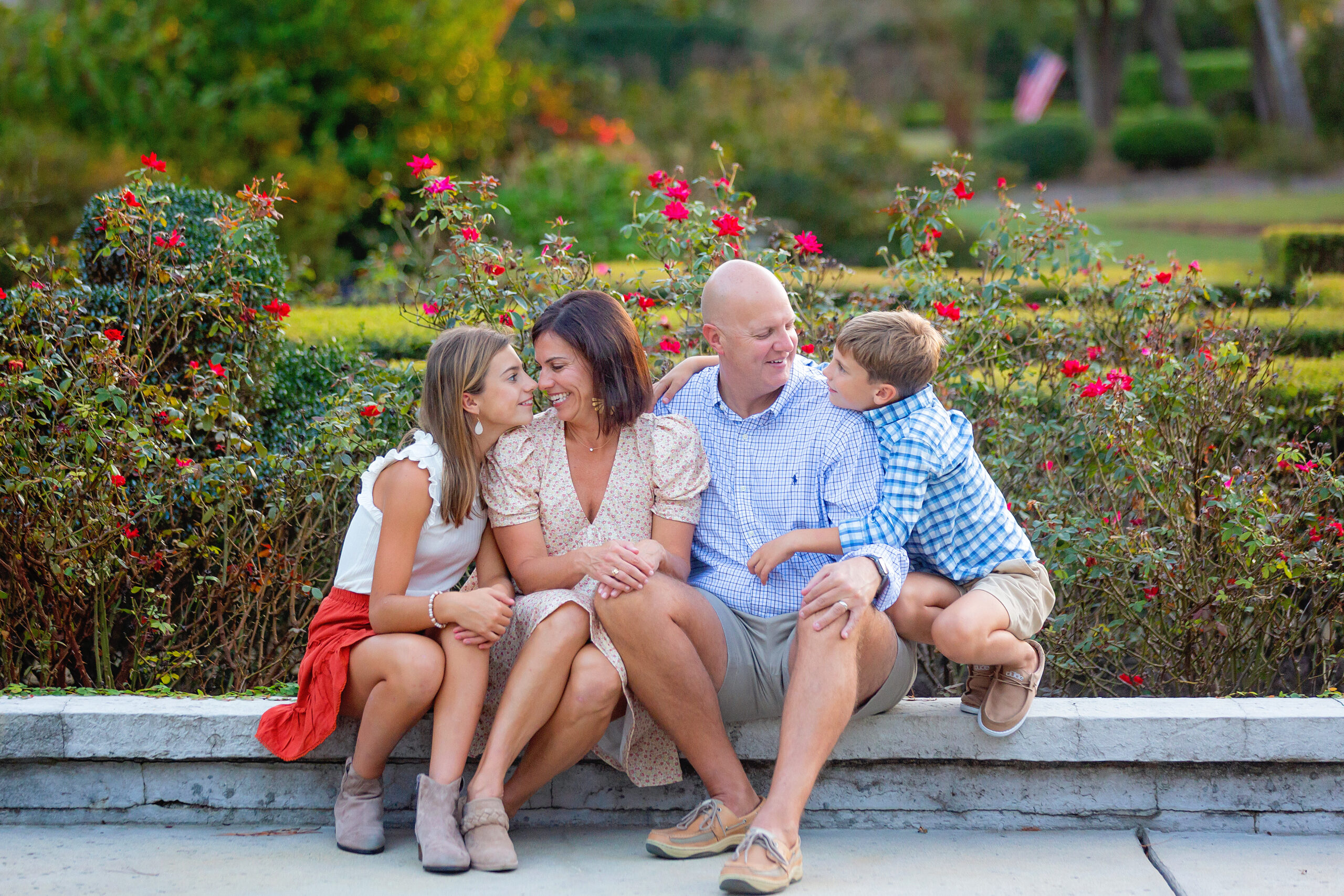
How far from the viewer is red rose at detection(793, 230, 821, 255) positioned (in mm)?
3598

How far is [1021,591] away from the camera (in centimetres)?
282

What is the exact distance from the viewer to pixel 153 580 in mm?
3449

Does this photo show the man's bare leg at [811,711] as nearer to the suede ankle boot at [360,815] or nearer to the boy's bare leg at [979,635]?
the boy's bare leg at [979,635]

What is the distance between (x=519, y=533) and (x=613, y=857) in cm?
75

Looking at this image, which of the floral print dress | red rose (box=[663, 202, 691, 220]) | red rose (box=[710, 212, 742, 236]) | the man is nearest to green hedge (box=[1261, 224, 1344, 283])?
red rose (box=[710, 212, 742, 236])

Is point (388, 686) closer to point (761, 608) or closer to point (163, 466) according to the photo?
point (761, 608)

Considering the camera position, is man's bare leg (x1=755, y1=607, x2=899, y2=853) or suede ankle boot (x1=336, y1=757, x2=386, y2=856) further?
suede ankle boot (x1=336, y1=757, x2=386, y2=856)

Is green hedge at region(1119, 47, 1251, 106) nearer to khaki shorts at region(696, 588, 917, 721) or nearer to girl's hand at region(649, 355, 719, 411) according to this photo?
girl's hand at region(649, 355, 719, 411)

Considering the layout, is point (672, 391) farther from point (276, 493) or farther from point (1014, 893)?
point (1014, 893)

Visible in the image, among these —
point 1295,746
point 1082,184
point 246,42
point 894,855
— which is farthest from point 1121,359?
point 1082,184

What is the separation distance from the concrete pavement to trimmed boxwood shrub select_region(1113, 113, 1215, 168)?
2208 centimetres

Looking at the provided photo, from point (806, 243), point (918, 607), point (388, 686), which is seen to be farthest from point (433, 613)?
point (806, 243)

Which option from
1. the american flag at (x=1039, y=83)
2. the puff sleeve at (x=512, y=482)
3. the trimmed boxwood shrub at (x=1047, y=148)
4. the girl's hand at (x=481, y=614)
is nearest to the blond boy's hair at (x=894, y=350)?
the puff sleeve at (x=512, y=482)

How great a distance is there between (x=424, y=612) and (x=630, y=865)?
704mm
